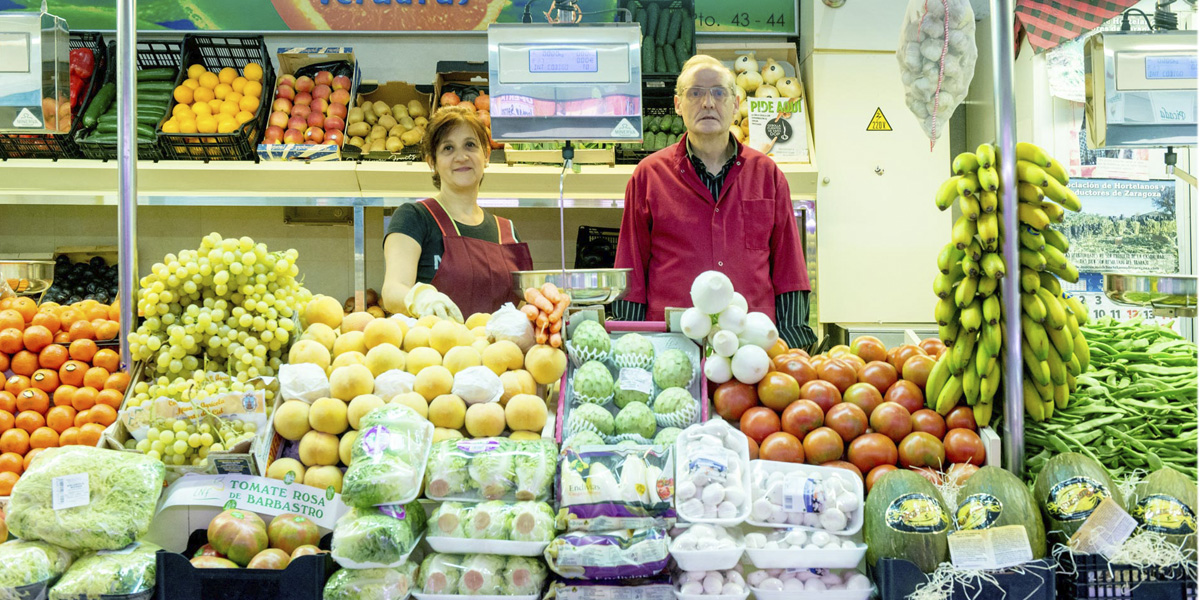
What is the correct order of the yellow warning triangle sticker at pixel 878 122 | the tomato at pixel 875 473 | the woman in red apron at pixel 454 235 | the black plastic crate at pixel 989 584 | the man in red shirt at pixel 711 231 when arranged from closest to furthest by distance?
1. the black plastic crate at pixel 989 584
2. the tomato at pixel 875 473
3. the woman in red apron at pixel 454 235
4. the man in red shirt at pixel 711 231
5. the yellow warning triangle sticker at pixel 878 122

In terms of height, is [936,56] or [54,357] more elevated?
[936,56]

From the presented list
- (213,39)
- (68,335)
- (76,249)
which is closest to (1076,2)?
(68,335)

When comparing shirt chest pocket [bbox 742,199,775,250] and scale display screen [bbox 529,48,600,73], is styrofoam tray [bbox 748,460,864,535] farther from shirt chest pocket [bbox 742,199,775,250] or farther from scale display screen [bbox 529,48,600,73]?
shirt chest pocket [bbox 742,199,775,250]

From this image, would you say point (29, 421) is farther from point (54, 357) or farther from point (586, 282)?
point (586, 282)

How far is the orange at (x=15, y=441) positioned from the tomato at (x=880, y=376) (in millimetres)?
2060

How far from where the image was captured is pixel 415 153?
4766mm

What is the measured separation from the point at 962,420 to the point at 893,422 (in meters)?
0.16

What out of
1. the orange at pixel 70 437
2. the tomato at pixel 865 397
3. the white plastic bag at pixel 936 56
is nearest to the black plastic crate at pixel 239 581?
the orange at pixel 70 437

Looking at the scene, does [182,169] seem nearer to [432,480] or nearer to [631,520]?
[432,480]

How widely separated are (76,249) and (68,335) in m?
2.99

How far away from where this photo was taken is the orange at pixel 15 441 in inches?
89.9

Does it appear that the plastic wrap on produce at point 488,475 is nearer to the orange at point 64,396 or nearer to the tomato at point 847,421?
the tomato at point 847,421

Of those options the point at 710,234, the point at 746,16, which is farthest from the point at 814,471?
the point at 746,16

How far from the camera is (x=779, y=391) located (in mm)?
2180
